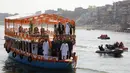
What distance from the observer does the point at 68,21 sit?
41844mm

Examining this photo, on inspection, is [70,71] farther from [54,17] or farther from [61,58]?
[54,17]

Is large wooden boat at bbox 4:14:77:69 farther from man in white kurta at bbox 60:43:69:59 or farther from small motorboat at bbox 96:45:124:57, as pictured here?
small motorboat at bbox 96:45:124:57

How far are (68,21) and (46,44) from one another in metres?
5.08

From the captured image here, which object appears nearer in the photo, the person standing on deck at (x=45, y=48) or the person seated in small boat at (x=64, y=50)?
the person seated in small boat at (x=64, y=50)

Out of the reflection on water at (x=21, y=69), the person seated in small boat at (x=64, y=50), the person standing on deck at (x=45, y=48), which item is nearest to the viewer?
the person seated in small boat at (x=64, y=50)

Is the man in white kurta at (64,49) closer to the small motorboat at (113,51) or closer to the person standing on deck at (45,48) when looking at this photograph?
the person standing on deck at (45,48)

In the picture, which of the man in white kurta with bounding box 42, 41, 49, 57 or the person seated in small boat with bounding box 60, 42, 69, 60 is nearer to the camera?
the person seated in small boat with bounding box 60, 42, 69, 60

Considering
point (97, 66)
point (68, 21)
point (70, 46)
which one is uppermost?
point (68, 21)

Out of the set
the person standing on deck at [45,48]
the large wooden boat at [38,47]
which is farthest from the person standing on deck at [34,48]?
the person standing on deck at [45,48]

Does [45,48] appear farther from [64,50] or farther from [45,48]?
[64,50]

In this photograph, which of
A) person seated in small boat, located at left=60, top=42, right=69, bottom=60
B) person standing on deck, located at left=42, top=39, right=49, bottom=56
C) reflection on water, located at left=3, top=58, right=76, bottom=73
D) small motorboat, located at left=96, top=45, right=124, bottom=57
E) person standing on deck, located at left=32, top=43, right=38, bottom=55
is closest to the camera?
person seated in small boat, located at left=60, top=42, right=69, bottom=60

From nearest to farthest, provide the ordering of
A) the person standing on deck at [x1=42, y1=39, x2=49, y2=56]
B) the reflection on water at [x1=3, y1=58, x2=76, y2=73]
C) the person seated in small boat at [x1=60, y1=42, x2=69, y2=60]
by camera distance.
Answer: the person seated in small boat at [x1=60, y1=42, x2=69, y2=60] < the reflection on water at [x1=3, y1=58, x2=76, y2=73] < the person standing on deck at [x1=42, y1=39, x2=49, y2=56]

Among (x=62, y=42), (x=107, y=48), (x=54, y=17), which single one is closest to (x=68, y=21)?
(x=54, y=17)

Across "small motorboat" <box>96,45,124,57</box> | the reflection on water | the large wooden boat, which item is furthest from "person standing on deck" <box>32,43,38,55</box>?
"small motorboat" <box>96,45,124,57</box>
